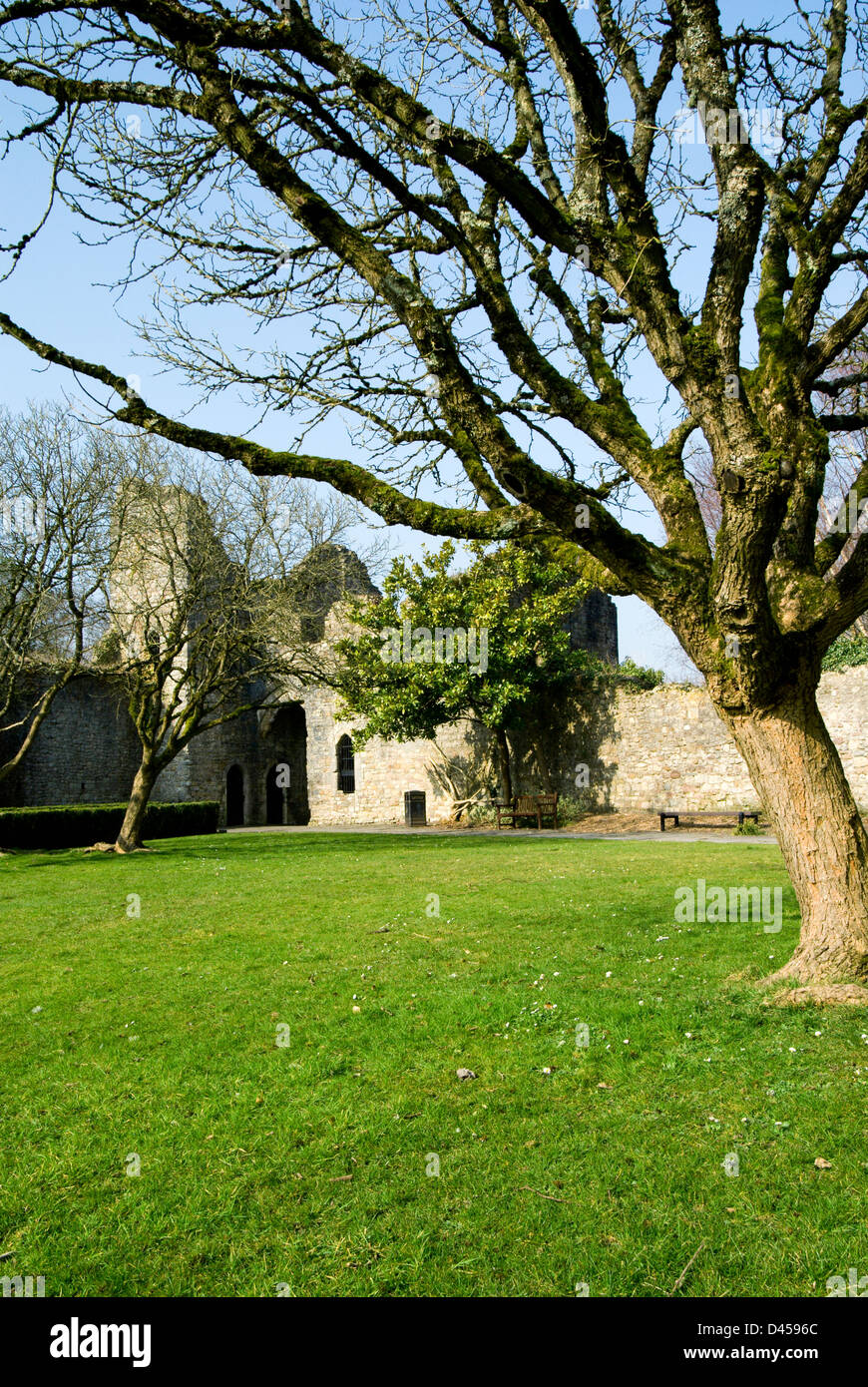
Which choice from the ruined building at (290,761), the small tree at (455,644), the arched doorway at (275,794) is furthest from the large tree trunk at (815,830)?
the arched doorway at (275,794)

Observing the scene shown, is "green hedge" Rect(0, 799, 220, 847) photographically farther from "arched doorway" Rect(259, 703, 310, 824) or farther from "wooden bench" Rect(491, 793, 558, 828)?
"wooden bench" Rect(491, 793, 558, 828)

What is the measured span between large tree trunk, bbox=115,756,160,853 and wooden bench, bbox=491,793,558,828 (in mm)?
10151

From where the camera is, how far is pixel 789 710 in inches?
218

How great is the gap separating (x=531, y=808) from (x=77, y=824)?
12.3 m

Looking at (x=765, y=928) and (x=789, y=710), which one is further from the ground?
(x=789, y=710)

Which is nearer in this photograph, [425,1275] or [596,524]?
[425,1275]

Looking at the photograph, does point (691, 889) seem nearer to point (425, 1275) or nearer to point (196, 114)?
point (425, 1275)

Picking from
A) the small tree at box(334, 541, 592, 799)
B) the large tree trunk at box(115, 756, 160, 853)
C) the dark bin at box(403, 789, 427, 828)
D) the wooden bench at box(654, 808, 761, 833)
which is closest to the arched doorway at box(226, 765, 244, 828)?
the dark bin at box(403, 789, 427, 828)

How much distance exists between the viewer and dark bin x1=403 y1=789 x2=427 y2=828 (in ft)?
93.5

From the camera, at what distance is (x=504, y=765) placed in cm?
2531

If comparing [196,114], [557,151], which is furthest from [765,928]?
[196,114]

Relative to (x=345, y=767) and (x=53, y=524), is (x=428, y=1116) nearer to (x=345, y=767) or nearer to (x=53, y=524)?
(x=53, y=524)

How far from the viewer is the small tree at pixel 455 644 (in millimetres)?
22953
